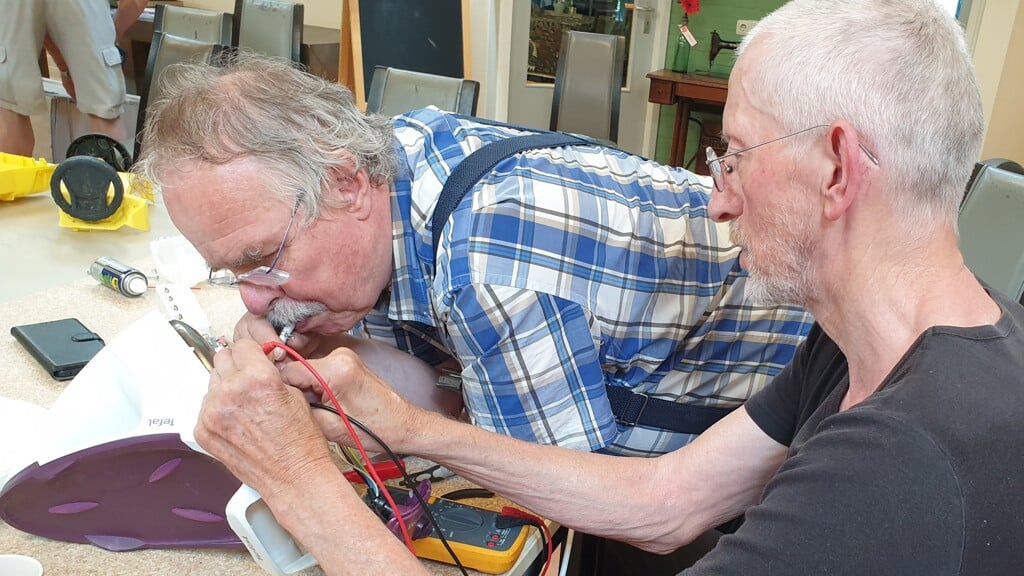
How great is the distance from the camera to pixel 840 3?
3.18ft

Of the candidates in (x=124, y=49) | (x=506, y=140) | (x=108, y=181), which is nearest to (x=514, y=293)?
(x=506, y=140)

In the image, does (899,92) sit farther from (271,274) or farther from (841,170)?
(271,274)

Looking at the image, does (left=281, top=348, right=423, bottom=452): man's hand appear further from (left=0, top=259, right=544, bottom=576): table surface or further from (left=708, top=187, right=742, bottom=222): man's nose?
(left=708, top=187, right=742, bottom=222): man's nose

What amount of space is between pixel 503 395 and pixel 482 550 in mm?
236

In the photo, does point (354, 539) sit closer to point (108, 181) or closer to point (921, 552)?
point (921, 552)

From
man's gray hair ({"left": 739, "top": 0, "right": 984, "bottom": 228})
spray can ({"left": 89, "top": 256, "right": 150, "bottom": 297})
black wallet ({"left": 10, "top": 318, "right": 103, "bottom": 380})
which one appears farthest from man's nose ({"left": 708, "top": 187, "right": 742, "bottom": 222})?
spray can ({"left": 89, "top": 256, "right": 150, "bottom": 297})

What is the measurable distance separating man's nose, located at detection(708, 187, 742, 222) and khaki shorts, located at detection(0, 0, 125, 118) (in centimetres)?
363

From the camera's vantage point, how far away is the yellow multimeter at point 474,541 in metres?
1.07

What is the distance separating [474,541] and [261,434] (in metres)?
0.31

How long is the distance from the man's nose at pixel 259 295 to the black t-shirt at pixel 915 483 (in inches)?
31.6

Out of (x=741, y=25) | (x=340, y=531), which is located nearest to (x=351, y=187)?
(x=340, y=531)

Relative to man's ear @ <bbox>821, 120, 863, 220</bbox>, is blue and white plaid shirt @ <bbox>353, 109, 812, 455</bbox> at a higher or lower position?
lower

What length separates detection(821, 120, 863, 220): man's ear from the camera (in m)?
0.90

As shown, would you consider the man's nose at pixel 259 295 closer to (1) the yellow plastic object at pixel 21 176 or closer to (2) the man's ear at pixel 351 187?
(2) the man's ear at pixel 351 187
